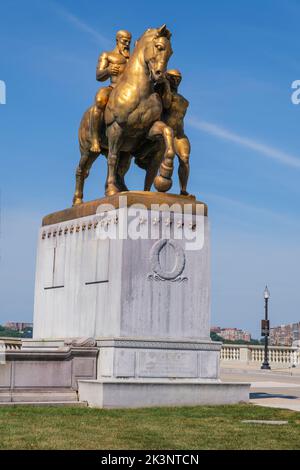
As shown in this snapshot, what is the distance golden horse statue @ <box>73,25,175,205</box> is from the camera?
57.8ft

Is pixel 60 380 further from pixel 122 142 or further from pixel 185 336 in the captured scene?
pixel 122 142

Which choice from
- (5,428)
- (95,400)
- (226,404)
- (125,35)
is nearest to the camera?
(5,428)

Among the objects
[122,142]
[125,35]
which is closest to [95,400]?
[122,142]

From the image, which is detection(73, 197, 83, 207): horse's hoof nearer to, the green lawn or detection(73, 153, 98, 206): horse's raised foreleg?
detection(73, 153, 98, 206): horse's raised foreleg

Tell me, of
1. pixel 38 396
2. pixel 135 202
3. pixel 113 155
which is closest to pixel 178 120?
pixel 113 155

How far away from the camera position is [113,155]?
732 inches

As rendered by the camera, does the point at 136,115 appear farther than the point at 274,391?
No

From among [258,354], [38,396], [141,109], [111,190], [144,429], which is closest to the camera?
[144,429]

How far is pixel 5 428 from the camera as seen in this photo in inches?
480

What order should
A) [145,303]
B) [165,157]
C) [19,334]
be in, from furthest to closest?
[19,334]
[165,157]
[145,303]

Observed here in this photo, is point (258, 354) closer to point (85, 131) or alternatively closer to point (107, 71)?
point (85, 131)

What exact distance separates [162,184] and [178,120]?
6.04 ft

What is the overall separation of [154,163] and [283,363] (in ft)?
89.1

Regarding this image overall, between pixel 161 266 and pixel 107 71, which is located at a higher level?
pixel 107 71
